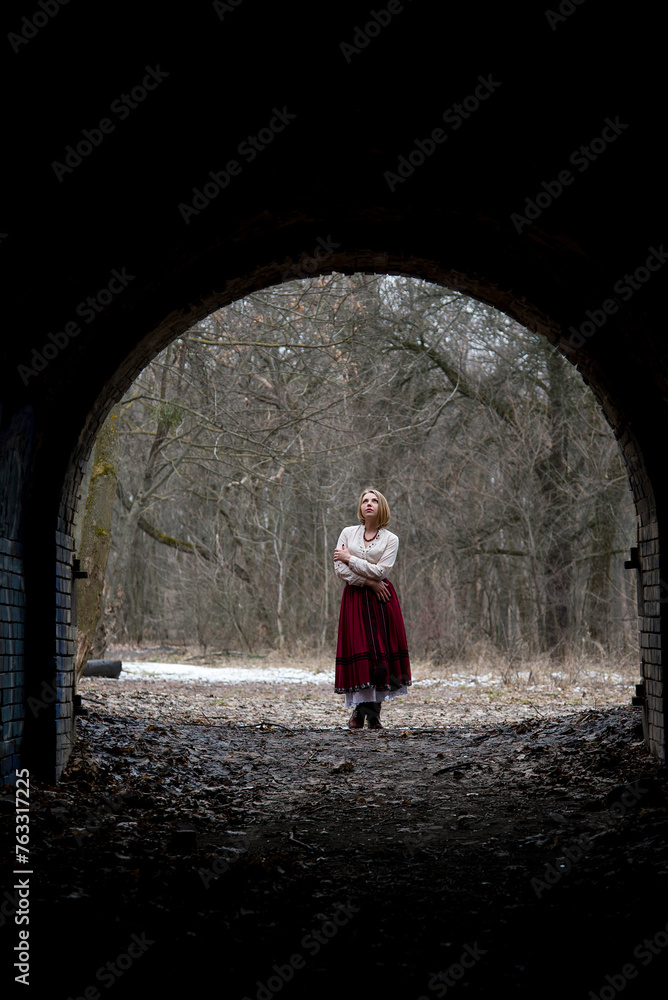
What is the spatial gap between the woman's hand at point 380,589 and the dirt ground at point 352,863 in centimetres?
127

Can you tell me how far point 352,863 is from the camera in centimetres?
411

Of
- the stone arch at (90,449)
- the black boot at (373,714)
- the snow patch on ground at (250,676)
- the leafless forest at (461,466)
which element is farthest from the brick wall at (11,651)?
the snow patch on ground at (250,676)

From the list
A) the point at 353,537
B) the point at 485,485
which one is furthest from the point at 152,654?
the point at 353,537

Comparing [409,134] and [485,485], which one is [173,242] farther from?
[485,485]

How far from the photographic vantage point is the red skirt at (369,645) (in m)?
7.94

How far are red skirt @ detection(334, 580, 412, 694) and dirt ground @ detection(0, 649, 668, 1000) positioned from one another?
525 mm

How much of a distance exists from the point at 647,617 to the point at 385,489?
12.4m

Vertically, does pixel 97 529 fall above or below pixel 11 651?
above

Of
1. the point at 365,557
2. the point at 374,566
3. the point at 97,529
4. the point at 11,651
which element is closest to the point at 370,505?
the point at 365,557

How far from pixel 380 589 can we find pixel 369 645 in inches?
20.7

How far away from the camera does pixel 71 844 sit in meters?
4.11

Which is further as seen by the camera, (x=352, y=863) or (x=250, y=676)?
(x=250, y=676)

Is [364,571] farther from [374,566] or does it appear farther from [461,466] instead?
[461,466]

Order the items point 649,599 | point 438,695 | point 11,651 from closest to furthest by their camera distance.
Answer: point 11,651 < point 649,599 < point 438,695
